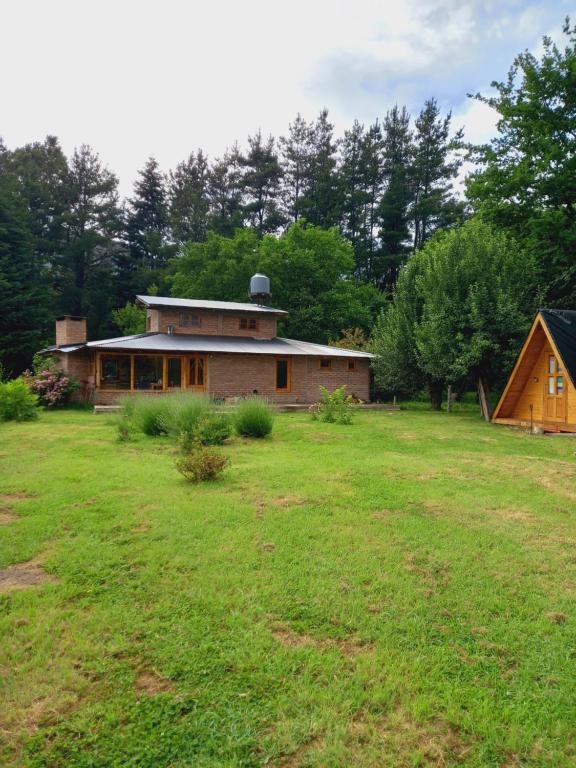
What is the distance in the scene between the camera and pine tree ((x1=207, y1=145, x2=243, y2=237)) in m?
41.1

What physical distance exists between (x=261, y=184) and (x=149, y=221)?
35.4ft

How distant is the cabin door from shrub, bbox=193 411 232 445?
1022cm

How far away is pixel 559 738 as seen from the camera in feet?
7.09

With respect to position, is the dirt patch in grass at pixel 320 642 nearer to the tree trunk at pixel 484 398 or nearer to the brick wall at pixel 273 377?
the tree trunk at pixel 484 398

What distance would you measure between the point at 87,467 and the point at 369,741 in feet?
21.6

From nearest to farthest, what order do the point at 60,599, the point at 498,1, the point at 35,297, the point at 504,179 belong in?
1. the point at 60,599
2. the point at 498,1
3. the point at 504,179
4. the point at 35,297

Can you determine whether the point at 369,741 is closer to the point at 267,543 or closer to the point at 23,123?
the point at 267,543

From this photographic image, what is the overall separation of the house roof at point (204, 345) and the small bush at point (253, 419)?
31.4 feet

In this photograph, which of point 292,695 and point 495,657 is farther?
point 495,657

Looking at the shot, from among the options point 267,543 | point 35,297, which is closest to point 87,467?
point 267,543

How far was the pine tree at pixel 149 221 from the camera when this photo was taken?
1566 inches

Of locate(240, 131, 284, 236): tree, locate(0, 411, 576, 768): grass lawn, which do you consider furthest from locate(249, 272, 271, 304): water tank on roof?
locate(0, 411, 576, 768): grass lawn

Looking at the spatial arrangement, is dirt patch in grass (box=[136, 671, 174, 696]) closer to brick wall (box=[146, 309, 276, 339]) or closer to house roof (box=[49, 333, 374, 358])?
house roof (box=[49, 333, 374, 358])

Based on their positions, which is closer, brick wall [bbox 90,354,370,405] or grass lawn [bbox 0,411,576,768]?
grass lawn [bbox 0,411,576,768]
